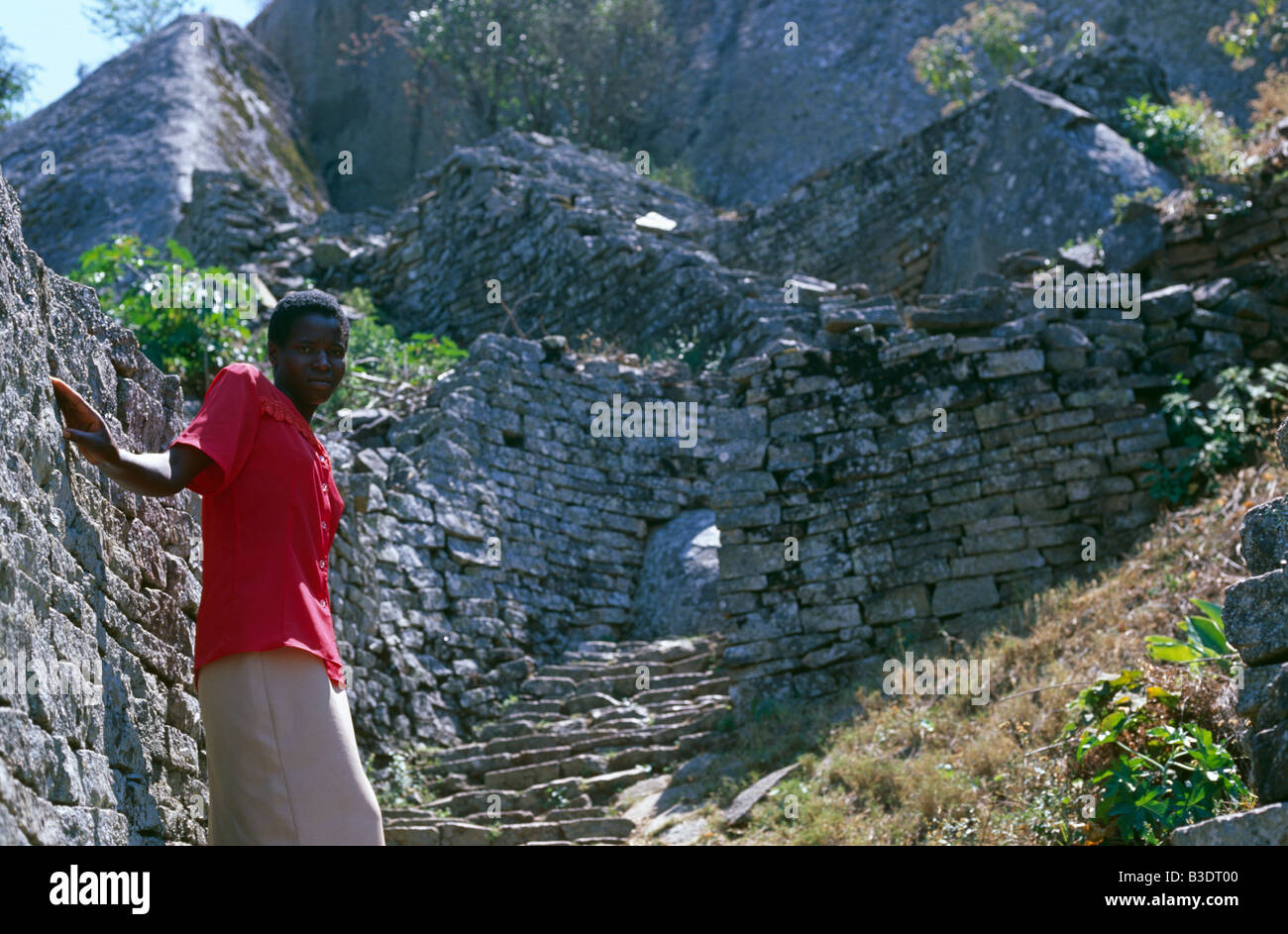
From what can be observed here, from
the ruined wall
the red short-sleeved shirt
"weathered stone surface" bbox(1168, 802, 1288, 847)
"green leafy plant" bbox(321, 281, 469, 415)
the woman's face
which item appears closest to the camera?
the red short-sleeved shirt

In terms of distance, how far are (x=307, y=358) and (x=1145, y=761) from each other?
354cm

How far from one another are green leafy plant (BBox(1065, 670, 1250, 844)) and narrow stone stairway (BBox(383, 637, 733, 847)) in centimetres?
248

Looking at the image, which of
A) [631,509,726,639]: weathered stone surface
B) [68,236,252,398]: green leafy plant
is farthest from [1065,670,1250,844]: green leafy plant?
[68,236,252,398]: green leafy plant

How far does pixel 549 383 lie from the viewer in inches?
438

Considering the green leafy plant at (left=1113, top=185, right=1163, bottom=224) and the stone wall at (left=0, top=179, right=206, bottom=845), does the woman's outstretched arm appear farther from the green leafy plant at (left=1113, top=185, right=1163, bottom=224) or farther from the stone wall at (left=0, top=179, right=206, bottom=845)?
the green leafy plant at (left=1113, top=185, right=1163, bottom=224)

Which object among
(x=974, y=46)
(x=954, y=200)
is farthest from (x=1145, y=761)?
(x=974, y=46)

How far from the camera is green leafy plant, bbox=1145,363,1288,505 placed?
25.6 ft

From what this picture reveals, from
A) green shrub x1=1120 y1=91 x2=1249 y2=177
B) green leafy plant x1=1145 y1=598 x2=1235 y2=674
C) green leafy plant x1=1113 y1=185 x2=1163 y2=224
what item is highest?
green shrub x1=1120 y1=91 x2=1249 y2=177

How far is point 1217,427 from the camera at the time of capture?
7.96 meters

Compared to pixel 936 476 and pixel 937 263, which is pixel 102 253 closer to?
pixel 936 476

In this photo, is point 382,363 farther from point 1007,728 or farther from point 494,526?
point 1007,728

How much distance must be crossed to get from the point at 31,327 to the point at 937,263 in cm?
1108

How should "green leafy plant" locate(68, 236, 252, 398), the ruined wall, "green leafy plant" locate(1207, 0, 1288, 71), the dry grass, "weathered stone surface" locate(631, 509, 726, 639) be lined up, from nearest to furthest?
1. the dry grass
2. the ruined wall
3. "green leafy plant" locate(68, 236, 252, 398)
4. "weathered stone surface" locate(631, 509, 726, 639)
5. "green leafy plant" locate(1207, 0, 1288, 71)
